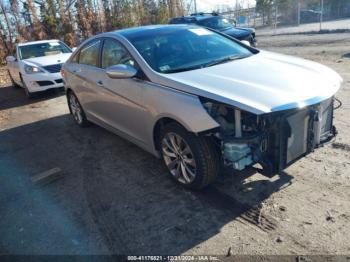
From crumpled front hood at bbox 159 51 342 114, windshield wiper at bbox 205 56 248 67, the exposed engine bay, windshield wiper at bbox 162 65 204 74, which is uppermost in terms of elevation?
windshield wiper at bbox 205 56 248 67

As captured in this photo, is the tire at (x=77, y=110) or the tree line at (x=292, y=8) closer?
the tire at (x=77, y=110)

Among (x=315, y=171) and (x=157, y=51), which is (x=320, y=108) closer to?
(x=315, y=171)

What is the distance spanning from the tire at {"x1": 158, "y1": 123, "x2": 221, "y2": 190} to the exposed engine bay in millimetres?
132

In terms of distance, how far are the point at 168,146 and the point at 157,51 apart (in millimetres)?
1218

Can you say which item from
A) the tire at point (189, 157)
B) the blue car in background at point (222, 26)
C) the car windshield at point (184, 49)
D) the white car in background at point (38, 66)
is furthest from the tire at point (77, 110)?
the blue car in background at point (222, 26)

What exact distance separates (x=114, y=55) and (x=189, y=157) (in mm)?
1960

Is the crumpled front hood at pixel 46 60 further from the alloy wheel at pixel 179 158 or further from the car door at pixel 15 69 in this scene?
the alloy wheel at pixel 179 158

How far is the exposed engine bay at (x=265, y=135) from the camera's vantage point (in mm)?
3055

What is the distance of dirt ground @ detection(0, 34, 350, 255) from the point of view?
2.91 metres

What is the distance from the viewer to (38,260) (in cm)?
292

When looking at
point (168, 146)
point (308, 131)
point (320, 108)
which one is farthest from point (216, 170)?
point (320, 108)

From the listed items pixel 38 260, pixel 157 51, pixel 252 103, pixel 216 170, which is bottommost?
pixel 38 260

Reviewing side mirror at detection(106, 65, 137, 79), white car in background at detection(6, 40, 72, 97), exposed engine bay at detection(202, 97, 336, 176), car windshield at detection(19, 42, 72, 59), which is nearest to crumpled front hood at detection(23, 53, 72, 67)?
white car in background at detection(6, 40, 72, 97)

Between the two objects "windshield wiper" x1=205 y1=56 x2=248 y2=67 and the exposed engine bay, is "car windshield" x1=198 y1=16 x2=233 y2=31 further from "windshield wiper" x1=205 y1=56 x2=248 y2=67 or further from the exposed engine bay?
the exposed engine bay
